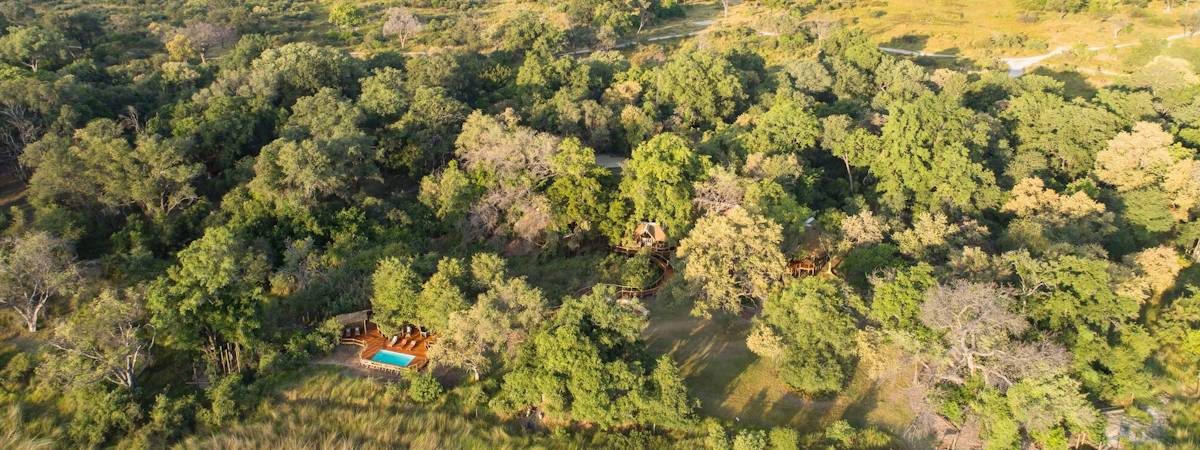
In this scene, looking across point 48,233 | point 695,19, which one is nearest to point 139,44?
point 48,233

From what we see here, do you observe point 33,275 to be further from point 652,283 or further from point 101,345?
point 652,283

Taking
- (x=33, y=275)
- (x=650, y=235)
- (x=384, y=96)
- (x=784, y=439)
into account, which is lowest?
(x=784, y=439)

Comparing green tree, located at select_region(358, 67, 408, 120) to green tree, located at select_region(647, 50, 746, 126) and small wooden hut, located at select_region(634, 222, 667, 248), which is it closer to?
green tree, located at select_region(647, 50, 746, 126)

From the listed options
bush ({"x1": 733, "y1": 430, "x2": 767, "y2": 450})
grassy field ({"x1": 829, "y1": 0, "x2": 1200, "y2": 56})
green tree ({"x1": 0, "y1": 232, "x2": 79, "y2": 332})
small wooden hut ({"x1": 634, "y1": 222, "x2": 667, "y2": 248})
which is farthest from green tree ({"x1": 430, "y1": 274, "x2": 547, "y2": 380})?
grassy field ({"x1": 829, "y1": 0, "x2": 1200, "y2": 56})

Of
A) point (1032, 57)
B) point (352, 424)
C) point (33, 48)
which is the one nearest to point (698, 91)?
point (352, 424)

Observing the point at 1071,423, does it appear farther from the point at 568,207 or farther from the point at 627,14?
the point at 627,14

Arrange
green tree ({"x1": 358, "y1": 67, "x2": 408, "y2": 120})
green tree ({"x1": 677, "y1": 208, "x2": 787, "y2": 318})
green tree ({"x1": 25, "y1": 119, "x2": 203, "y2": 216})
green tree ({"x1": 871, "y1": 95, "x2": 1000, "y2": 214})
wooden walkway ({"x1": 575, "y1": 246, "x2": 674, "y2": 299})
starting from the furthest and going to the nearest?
green tree ({"x1": 358, "y1": 67, "x2": 408, "y2": 120}) < green tree ({"x1": 871, "y1": 95, "x2": 1000, "y2": 214}) < green tree ({"x1": 25, "y1": 119, "x2": 203, "y2": 216}) < wooden walkway ({"x1": 575, "y1": 246, "x2": 674, "y2": 299}) < green tree ({"x1": 677, "y1": 208, "x2": 787, "y2": 318})
